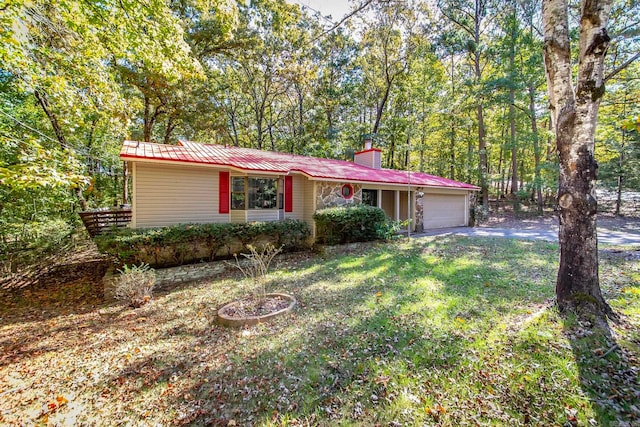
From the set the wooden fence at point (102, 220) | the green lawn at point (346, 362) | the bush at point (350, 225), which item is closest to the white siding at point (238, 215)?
the bush at point (350, 225)

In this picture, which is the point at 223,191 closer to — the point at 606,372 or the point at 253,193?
the point at 253,193

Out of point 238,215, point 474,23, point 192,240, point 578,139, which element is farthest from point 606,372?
point 474,23

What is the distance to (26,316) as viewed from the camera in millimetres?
5453

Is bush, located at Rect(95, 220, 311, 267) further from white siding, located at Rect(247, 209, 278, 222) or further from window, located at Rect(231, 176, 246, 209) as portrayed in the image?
window, located at Rect(231, 176, 246, 209)

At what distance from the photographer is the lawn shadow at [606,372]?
2.19 meters

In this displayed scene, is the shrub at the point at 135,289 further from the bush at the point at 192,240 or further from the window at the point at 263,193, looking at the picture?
the window at the point at 263,193

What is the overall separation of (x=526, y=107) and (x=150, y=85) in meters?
23.9

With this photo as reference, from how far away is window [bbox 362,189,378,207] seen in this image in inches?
505

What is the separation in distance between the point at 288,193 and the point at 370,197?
479cm

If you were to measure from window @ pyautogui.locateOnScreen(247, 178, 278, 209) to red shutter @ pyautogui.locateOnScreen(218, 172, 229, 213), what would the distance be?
0.75 meters

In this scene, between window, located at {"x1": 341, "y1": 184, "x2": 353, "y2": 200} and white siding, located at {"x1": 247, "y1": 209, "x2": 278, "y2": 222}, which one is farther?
A: window, located at {"x1": 341, "y1": 184, "x2": 353, "y2": 200}

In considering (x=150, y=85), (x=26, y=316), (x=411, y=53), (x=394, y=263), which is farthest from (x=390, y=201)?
(x=26, y=316)

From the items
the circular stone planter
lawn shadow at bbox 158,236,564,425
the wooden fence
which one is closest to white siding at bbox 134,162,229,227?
the wooden fence

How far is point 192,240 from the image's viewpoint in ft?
24.4
